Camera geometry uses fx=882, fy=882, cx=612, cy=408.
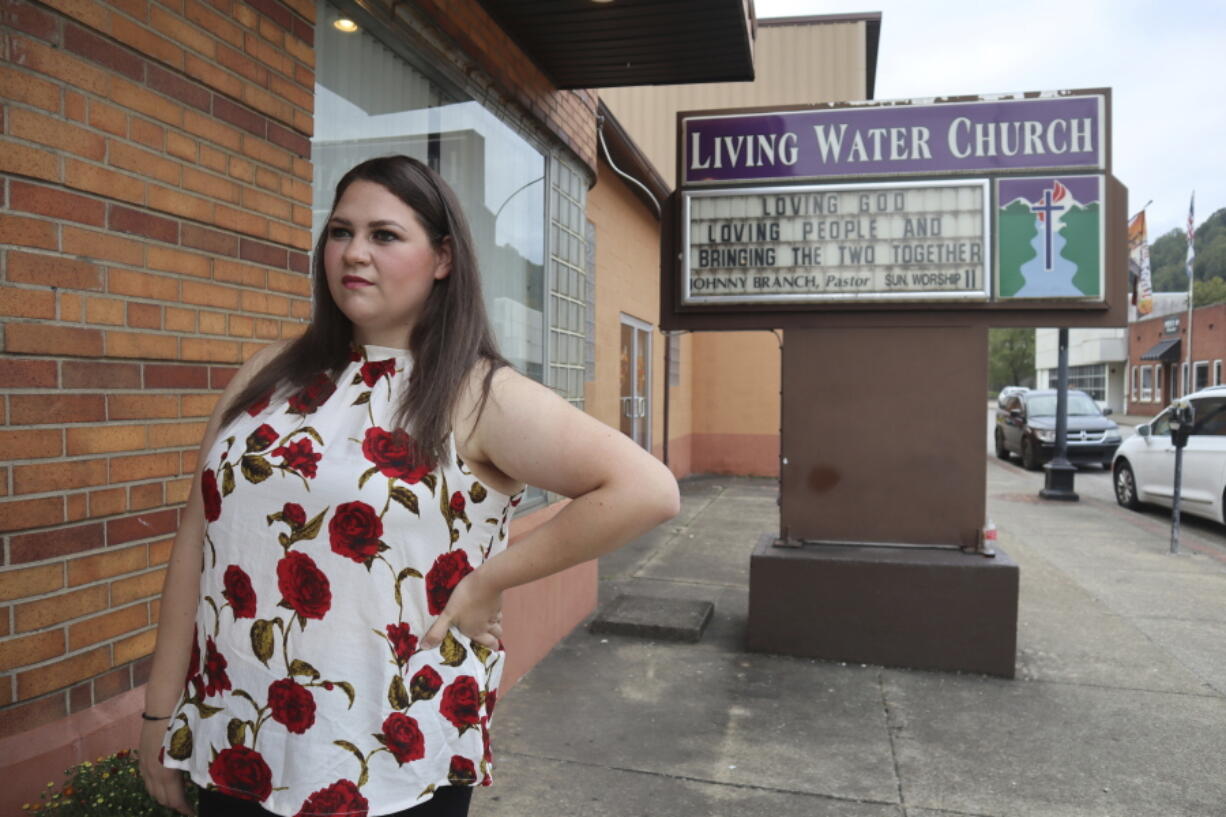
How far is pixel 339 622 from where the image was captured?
1430 millimetres

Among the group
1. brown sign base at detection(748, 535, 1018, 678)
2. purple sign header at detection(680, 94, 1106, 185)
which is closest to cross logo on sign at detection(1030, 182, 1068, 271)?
purple sign header at detection(680, 94, 1106, 185)

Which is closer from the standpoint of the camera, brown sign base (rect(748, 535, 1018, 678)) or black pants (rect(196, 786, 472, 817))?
black pants (rect(196, 786, 472, 817))

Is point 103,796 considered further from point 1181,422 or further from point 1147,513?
point 1147,513

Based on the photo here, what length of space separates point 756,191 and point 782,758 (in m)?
3.15

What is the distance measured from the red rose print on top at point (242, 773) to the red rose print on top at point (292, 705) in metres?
0.08

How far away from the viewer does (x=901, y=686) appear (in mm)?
4648

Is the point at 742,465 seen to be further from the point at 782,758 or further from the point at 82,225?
the point at 82,225

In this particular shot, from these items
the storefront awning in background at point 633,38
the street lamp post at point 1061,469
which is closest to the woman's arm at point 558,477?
the storefront awning in background at point 633,38

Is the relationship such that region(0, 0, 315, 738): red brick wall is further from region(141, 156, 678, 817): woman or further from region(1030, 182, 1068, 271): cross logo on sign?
region(1030, 182, 1068, 271): cross logo on sign

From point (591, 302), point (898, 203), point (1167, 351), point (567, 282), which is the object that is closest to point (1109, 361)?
point (1167, 351)

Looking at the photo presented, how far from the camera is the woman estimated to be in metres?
1.43

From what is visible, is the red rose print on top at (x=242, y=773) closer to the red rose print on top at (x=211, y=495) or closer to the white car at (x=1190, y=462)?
the red rose print on top at (x=211, y=495)

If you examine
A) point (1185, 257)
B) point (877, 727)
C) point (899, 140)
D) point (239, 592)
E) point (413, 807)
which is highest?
point (1185, 257)

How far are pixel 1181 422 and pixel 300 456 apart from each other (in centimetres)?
921
